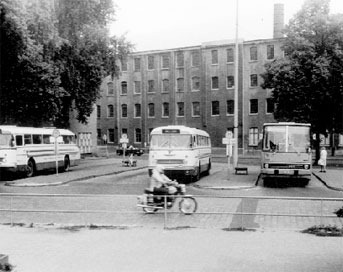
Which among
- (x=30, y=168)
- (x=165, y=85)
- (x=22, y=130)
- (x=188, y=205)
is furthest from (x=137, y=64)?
(x=188, y=205)

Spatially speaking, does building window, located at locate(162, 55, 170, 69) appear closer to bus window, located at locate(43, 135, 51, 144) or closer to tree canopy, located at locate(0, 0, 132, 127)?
tree canopy, located at locate(0, 0, 132, 127)

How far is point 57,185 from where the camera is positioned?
25984 millimetres

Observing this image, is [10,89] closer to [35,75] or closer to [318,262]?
[35,75]

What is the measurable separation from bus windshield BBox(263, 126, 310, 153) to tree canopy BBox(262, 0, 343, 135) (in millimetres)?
14647

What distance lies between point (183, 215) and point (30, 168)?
18.5 m

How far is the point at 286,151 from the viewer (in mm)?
25984

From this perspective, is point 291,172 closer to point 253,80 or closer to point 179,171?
point 179,171

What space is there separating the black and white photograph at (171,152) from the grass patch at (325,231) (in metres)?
0.04

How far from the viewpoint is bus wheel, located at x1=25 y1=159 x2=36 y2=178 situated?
31641 mm

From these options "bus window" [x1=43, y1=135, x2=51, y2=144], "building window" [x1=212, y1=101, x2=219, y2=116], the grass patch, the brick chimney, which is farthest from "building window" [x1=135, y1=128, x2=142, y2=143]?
the grass patch

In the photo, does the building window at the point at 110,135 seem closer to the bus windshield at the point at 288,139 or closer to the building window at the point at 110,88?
the building window at the point at 110,88

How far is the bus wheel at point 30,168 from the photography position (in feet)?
104

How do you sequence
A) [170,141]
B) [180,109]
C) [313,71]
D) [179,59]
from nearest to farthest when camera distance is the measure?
[170,141] → [313,71] → [179,59] → [180,109]

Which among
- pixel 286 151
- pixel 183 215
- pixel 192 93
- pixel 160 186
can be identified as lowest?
pixel 183 215
